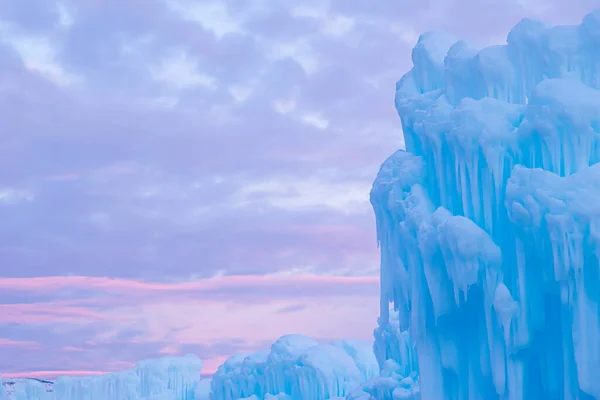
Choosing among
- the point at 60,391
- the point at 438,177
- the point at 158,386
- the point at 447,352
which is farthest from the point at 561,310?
the point at 60,391

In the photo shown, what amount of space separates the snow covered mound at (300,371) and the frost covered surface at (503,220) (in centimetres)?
1803

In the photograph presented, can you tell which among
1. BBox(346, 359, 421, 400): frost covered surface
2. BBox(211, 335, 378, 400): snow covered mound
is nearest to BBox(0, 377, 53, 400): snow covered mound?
BBox(211, 335, 378, 400): snow covered mound

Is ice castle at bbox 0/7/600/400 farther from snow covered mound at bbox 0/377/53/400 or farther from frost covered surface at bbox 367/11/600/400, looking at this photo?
snow covered mound at bbox 0/377/53/400

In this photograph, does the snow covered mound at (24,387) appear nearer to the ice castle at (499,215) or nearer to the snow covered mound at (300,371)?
the snow covered mound at (300,371)

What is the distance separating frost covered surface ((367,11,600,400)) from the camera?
750 inches

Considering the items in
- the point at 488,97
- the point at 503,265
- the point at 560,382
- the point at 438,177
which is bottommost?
the point at 560,382

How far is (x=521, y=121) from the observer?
2130 centimetres

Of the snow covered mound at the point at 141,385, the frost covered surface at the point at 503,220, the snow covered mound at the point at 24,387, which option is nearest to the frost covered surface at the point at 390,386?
the frost covered surface at the point at 503,220

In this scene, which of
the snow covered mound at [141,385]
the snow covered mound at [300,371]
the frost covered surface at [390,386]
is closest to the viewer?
the frost covered surface at [390,386]

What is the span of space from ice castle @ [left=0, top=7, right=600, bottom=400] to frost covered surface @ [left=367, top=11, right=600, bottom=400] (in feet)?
0.10

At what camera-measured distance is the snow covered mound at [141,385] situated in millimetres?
67125

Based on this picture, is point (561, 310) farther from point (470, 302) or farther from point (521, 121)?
point (521, 121)

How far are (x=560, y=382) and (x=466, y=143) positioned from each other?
5772 mm

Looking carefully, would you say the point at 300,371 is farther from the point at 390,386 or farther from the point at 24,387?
the point at 24,387
